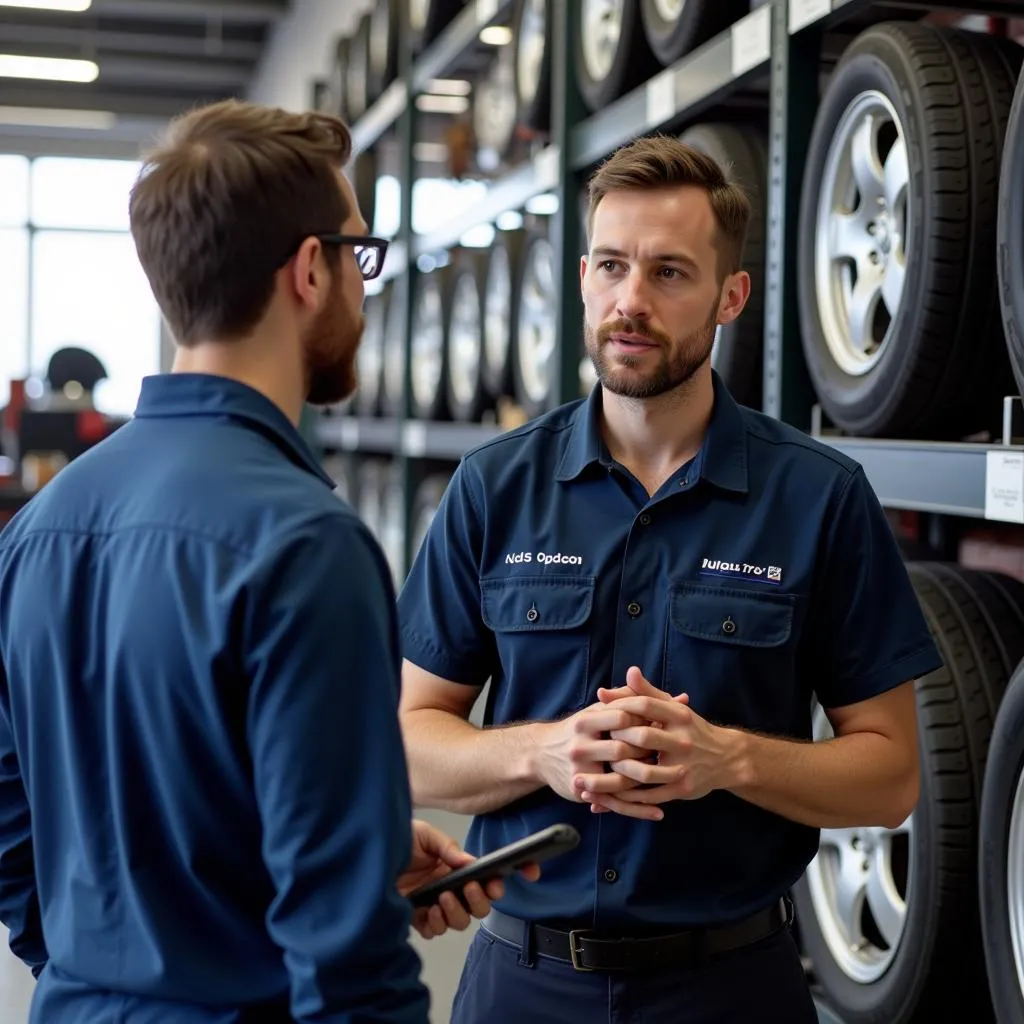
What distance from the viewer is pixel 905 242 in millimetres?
2426

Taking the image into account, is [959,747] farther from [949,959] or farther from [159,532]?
[159,532]

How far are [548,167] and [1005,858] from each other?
2.61 metres

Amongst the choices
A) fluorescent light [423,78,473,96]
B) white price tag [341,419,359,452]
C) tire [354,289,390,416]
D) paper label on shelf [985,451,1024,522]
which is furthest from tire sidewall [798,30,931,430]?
fluorescent light [423,78,473,96]

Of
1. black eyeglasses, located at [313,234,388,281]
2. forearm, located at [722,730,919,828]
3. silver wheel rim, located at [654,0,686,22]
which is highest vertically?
silver wheel rim, located at [654,0,686,22]

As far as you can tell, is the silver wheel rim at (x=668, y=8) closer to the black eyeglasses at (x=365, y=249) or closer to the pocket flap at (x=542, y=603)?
the pocket flap at (x=542, y=603)

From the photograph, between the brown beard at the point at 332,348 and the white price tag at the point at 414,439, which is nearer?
the brown beard at the point at 332,348

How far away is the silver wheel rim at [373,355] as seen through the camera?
23.7 feet

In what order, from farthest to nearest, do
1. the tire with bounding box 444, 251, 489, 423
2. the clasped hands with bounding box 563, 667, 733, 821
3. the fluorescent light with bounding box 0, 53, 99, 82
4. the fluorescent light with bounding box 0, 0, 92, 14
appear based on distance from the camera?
the fluorescent light with bounding box 0, 53, 99, 82, the fluorescent light with bounding box 0, 0, 92, 14, the tire with bounding box 444, 251, 489, 423, the clasped hands with bounding box 563, 667, 733, 821

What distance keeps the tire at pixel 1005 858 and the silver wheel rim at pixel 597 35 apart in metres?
2.32

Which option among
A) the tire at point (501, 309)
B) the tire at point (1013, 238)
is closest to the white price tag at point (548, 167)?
the tire at point (501, 309)

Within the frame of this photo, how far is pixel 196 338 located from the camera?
1.25 m

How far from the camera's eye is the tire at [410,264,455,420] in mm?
5875

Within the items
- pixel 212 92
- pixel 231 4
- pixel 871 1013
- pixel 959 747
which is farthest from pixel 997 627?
pixel 212 92

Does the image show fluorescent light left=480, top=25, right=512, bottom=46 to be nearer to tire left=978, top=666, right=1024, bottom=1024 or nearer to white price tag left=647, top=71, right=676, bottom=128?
white price tag left=647, top=71, right=676, bottom=128
